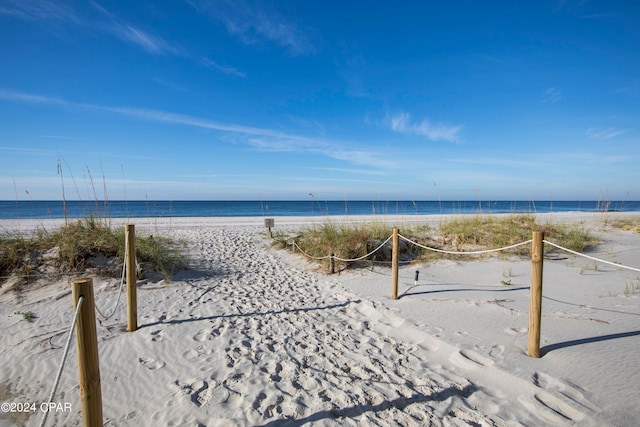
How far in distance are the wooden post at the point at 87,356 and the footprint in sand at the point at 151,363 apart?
3.83 feet

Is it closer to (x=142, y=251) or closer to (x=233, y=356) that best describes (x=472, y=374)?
(x=233, y=356)

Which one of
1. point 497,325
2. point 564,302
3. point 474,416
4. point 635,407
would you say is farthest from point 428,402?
point 564,302

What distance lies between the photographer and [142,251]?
18.8 feet

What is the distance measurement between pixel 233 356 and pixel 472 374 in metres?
2.25

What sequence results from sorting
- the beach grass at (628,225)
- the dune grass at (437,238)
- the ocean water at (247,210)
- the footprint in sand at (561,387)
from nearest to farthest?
the footprint in sand at (561,387), the dune grass at (437,238), the beach grass at (628,225), the ocean water at (247,210)

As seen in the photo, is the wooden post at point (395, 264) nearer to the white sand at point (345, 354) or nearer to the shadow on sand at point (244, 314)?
the white sand at point (345, 354)

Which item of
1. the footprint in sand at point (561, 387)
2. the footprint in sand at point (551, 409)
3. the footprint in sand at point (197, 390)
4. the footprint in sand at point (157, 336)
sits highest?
the footprint in sand at point (561, 387)

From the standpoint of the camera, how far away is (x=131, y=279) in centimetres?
354

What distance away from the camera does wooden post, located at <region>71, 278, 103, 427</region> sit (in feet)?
5.74

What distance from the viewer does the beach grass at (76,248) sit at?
5.15 m

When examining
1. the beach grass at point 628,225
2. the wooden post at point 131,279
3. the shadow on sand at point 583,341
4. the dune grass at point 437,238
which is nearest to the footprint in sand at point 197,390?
the wooden post at point 131,279

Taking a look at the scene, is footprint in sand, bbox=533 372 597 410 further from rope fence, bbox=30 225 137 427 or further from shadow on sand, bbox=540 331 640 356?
rope fence, bbox=30 225 137 427

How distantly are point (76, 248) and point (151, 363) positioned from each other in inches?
136

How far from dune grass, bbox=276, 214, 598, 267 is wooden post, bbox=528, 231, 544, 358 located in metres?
3.84
